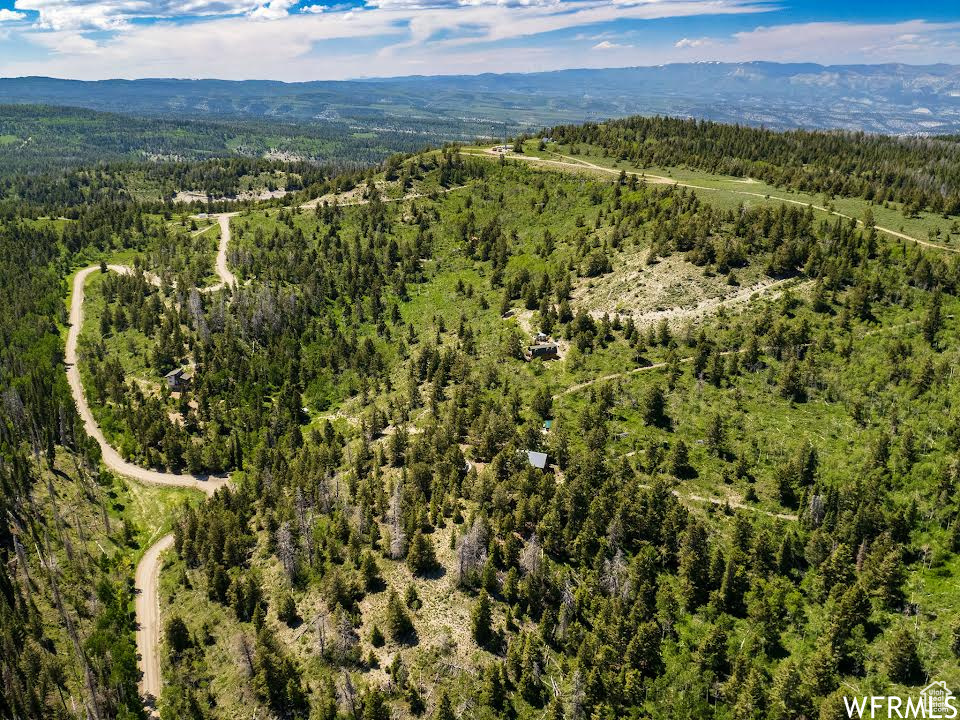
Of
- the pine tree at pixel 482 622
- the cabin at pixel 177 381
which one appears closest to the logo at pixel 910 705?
the pine tree at pixel 482 622

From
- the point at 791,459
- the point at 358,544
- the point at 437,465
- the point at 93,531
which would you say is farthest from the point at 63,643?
the point at 791,459

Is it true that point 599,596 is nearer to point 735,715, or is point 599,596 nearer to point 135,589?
point 735,715

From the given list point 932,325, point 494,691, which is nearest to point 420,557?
point 494,691

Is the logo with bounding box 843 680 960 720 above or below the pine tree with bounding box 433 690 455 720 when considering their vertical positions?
above

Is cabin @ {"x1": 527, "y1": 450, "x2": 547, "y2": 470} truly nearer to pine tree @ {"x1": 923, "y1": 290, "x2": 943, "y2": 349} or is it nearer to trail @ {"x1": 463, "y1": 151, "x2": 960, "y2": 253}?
pine tree @ {"x1": 923, "y1": 290, "x2": 943, "y2": 349}

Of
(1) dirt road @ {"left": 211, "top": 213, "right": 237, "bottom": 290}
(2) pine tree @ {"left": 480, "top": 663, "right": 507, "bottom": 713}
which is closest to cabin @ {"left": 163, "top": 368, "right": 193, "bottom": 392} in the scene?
(1) dirt road @ {"left": 211, "top": 213, "right": 237, "bottom": 290}

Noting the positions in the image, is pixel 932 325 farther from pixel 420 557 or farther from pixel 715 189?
pixel 420 557
